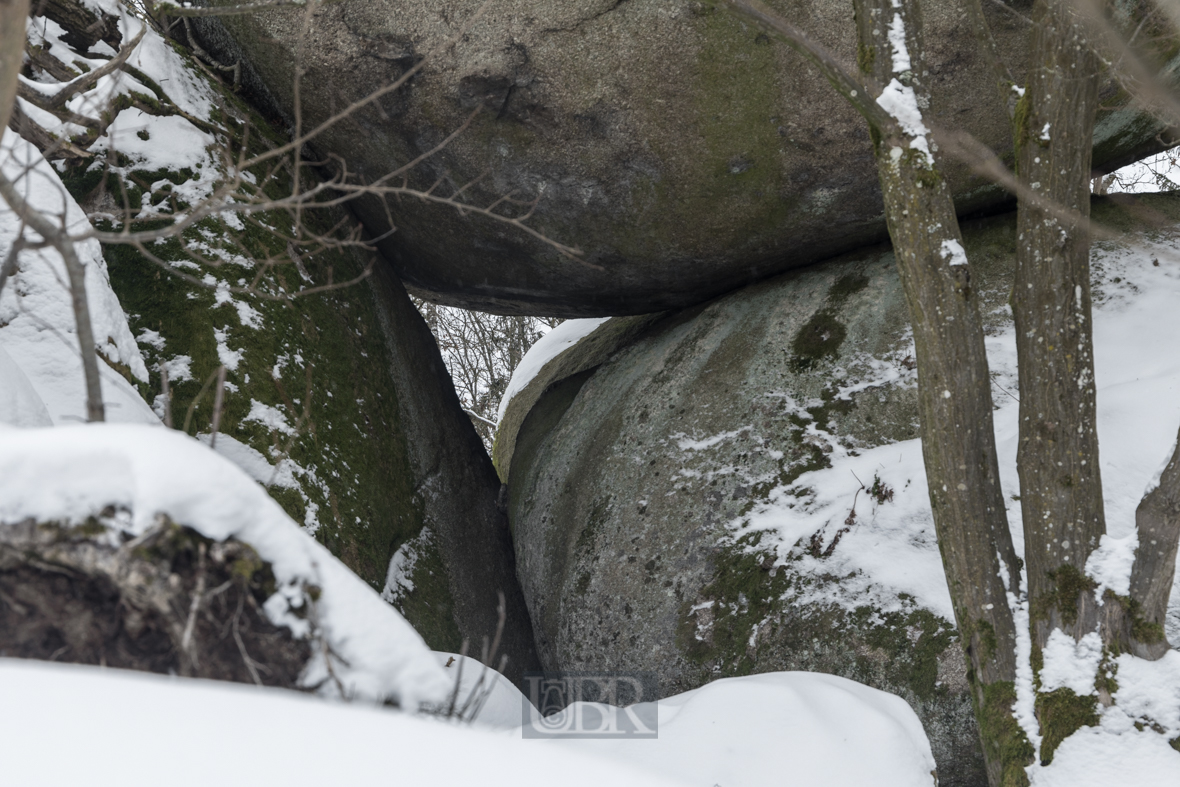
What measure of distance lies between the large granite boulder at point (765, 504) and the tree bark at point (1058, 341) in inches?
31.5

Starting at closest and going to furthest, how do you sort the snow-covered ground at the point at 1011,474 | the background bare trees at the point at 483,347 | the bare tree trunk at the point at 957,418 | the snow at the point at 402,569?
the bare tree trunk at the point at 957,418, the snow-covered ground at the point at 1011,474, the snow at the point at 402,569, the background bare trees at the point at 483,347

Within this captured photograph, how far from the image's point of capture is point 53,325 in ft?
8.30

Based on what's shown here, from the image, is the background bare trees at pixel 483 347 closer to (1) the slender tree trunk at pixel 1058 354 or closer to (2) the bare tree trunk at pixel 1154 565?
(1) the slender tree trunk at pixel 1058 354

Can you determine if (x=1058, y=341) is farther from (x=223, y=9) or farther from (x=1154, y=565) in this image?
(x=223, y=9)

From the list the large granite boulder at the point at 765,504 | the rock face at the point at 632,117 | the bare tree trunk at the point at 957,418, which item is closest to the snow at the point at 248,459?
the rock face at the point at 632,117

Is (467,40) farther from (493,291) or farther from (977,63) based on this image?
(977,63)

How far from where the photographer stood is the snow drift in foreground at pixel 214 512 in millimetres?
1105

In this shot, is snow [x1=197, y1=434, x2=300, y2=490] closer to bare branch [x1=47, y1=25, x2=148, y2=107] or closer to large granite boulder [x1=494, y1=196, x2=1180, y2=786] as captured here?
bare branch [x1=47, y1=25, x2=148, y2=107]

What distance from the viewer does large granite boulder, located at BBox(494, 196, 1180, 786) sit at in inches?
119

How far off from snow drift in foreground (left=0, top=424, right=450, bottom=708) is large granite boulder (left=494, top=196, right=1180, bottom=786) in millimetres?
2209

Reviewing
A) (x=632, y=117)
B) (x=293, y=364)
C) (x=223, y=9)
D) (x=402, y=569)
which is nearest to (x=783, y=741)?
(x=402, y=569)

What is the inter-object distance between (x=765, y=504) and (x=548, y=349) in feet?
9.74

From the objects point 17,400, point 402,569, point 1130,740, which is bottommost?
point 1130,740

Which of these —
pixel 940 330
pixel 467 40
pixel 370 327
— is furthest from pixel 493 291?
pixel 940 330
